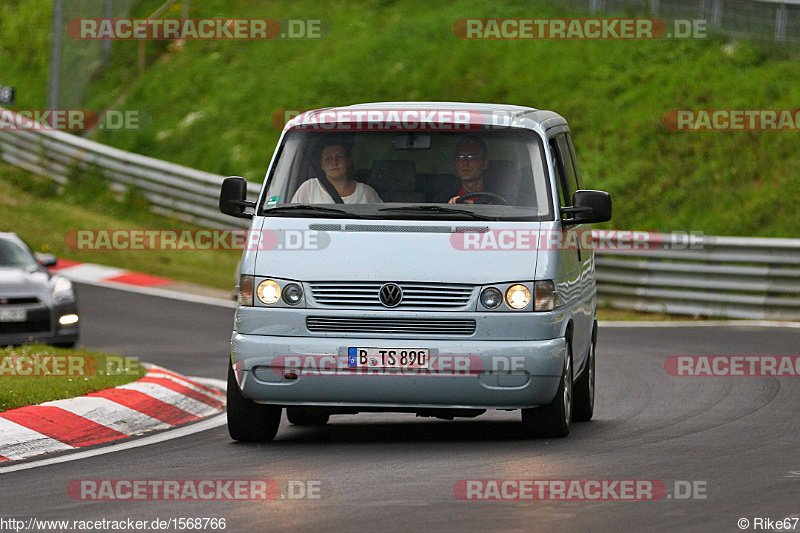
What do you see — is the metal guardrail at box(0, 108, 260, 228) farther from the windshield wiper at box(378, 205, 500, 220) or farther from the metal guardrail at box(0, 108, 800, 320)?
the windshield wiper at box(378, 205, 500, 220)

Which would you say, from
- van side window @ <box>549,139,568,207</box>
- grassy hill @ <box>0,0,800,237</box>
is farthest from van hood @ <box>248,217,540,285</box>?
grassy hill @ <box>0,0,800,237</box>

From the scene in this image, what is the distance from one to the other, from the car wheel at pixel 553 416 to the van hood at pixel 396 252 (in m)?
0.84

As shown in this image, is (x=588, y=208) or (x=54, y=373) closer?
(x=588, y=208)

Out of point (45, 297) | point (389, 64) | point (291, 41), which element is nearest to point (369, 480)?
point (45, 297)

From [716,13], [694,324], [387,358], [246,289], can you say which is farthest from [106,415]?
[716,13]

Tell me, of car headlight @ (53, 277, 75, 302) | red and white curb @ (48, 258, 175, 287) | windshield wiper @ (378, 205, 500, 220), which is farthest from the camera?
red and white curb @ (48, 258, 175, 287)

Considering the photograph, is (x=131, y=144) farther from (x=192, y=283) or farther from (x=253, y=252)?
(x=253, y=252)

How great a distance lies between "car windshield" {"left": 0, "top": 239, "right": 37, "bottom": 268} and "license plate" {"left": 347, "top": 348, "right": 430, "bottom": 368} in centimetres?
837

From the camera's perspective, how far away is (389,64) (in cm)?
3222

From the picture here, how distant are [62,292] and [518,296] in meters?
8.20

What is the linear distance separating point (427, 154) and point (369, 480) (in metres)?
2.83

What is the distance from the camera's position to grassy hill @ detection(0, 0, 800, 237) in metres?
25.3

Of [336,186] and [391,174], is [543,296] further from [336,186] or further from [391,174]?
[336,186]

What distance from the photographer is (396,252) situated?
974cm
